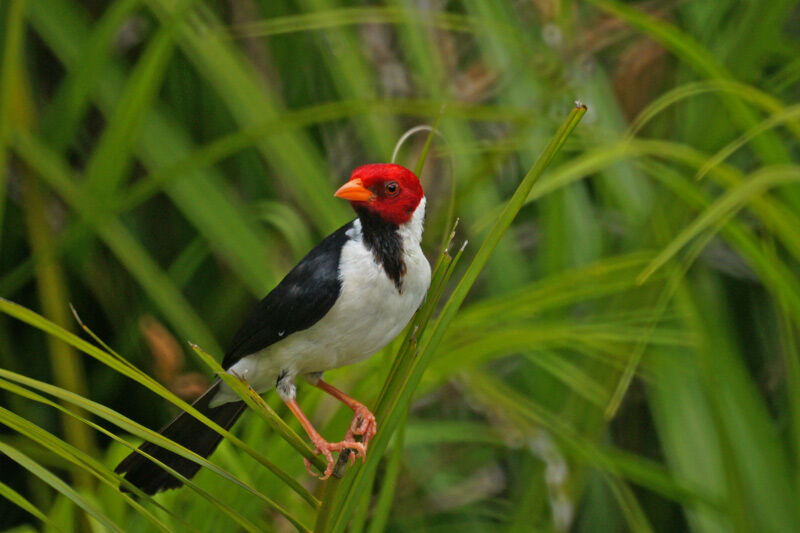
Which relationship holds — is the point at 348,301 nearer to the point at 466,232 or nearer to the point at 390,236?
the point at 390,236

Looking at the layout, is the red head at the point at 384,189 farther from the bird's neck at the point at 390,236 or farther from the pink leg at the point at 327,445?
the pink leg at the point at 327,445

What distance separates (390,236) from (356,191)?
0.29 feet

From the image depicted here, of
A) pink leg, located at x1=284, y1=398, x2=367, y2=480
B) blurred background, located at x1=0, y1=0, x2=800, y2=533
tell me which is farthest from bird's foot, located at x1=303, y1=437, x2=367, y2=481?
blurred background, located at x1=0, y1=0, x2=800, y2=533

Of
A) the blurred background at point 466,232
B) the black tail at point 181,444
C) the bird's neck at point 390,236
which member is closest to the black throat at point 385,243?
the bird's neck at point 390,236

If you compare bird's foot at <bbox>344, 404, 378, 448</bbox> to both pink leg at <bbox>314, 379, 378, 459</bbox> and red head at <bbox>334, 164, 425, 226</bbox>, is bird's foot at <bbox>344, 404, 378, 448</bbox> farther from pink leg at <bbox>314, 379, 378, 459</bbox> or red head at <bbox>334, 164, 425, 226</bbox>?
red head at <bbox>334, 164, 425, 226</bbox>

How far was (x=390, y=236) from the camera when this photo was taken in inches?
41.9

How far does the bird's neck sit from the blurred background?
15 centimetres

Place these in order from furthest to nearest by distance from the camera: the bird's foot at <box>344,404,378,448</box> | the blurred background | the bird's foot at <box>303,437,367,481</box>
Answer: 1. the blurred background
2. the bird's foot at <box>344,404,378,448</box>
3. the bird's foot at <box>303,437,367,481</box>

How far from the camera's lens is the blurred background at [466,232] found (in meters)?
1.47

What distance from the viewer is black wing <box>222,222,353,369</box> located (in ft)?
3.45

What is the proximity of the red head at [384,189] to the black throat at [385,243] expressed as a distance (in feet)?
0.07

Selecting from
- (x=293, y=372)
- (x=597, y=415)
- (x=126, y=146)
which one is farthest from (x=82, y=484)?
(x=597, y=415)

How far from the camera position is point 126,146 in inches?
69.1

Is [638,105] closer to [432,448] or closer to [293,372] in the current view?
[432,448]
